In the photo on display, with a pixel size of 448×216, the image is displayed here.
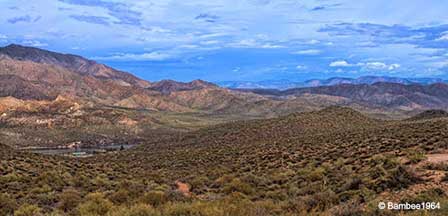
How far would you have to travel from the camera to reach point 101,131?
188m

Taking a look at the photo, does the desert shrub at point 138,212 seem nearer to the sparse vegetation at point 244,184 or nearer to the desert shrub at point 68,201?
the sparse vegetation at point 244,184

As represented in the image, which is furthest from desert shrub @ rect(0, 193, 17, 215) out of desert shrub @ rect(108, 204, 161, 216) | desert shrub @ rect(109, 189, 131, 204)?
desert shrub @ rect(108, 204, 161, 216)

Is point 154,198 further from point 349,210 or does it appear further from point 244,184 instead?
point 349,210

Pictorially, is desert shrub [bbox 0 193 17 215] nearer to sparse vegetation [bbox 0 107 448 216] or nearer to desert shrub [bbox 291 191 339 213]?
sparse vegetation [bbox 0 107 448 216]

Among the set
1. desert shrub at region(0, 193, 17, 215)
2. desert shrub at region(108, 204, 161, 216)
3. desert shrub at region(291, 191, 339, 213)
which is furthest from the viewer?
desert shrub at region(0, 193, 17, 215)

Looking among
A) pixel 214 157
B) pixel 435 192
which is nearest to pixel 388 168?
pixel 435 192

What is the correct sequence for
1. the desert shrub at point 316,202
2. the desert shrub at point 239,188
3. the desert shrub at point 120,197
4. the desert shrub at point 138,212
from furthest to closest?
the desert shrub at point 239,188, the desert shrub at point 120,197, the desert shrub at point 316,202, the desert shrub at point 138,212

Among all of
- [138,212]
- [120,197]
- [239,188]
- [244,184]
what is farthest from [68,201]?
[244,184]

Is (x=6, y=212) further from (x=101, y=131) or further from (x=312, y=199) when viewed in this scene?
(x=101, y=131)

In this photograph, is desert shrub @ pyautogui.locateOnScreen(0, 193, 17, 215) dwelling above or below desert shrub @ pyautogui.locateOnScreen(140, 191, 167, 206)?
below

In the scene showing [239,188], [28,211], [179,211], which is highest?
[179,211]

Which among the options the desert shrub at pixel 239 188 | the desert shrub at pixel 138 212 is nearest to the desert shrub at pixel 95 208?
the desert shrub at pixel 138 212

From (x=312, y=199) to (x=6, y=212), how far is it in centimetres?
1144

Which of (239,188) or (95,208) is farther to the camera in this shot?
(239,188)
